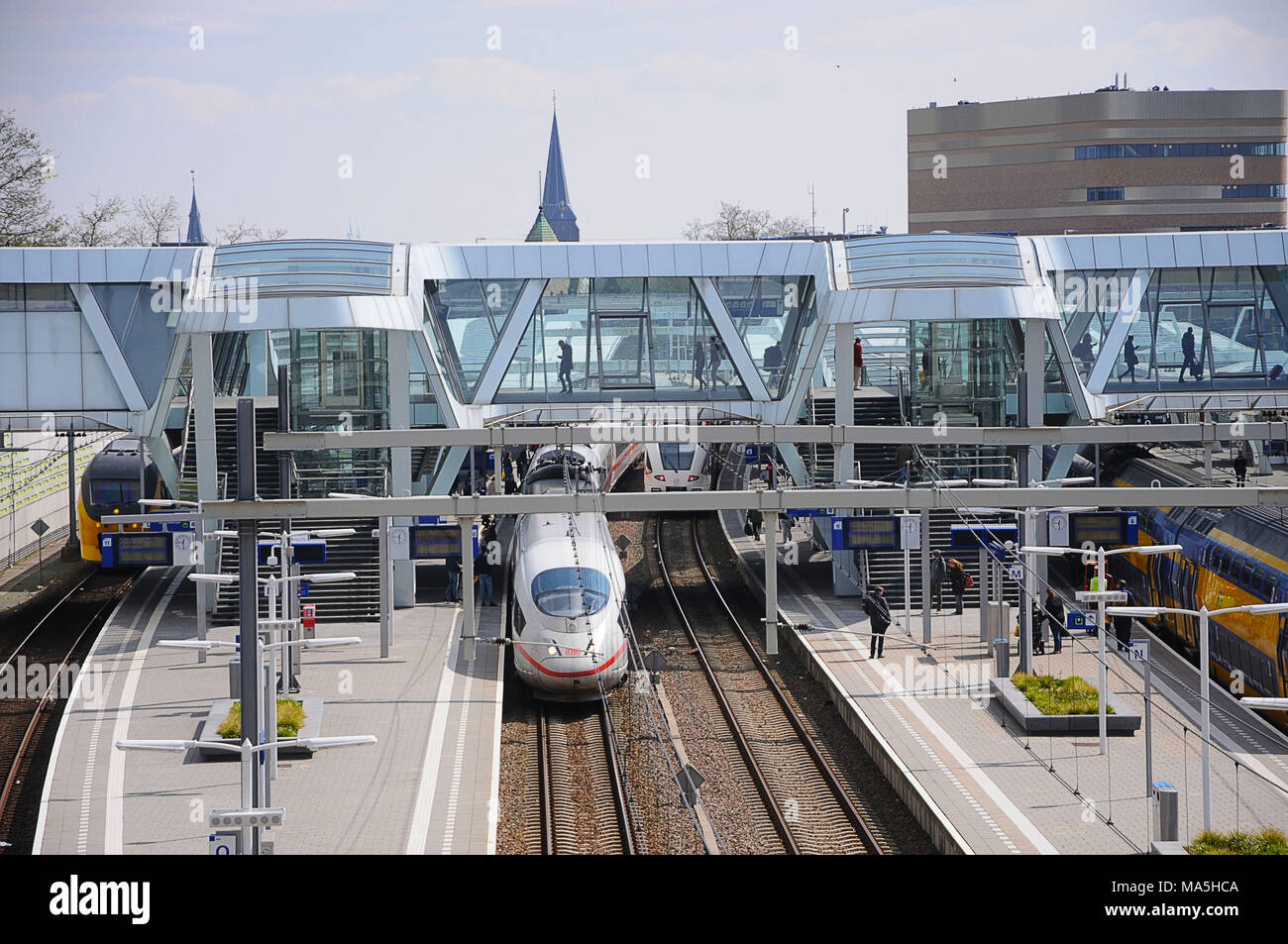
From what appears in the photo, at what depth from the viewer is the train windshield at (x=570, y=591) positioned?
→ 22609 mm

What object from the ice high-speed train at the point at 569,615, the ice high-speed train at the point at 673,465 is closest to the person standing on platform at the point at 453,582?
the ice high-speed train at the point at 569,615

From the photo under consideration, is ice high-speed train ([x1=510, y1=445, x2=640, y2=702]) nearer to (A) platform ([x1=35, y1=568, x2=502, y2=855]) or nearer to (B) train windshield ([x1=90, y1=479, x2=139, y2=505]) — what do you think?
(A) platform ([x1=35, y1=568, x2=502, y2=855])

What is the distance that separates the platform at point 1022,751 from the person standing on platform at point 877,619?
0.27 m

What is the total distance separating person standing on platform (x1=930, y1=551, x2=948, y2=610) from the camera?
28031 mm

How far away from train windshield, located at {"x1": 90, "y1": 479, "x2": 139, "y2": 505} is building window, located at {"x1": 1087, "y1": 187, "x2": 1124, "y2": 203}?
199 ft

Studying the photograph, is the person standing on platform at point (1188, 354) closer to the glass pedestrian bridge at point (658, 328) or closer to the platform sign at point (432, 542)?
the glass pedestrian bridge at point (658, 328)

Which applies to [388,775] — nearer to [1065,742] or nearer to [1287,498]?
[1065,742]

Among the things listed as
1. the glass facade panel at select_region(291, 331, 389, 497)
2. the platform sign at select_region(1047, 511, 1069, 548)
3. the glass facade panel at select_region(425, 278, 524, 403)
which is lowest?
the platform sign at select_region(1047, 511, 1069, 548)

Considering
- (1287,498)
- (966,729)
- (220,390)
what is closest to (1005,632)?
(966,729)

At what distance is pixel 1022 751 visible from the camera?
61.7 ft

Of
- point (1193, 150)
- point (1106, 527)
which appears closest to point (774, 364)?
point (1106, 527)

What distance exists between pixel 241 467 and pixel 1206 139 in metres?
76.0

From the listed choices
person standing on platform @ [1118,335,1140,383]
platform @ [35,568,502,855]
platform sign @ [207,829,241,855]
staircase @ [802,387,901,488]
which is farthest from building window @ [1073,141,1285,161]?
platform sign @ [207,829,241,855]

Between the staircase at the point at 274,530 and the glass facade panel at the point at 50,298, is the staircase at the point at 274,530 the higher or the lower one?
the lower one
